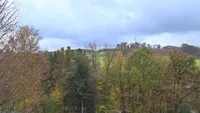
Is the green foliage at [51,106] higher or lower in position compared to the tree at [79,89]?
lower

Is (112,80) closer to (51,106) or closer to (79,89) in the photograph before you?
(79,89)

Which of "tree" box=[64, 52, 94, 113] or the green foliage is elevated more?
"tree" box=[64, 52, 94, 113]

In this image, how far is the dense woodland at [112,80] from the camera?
44.5 meters

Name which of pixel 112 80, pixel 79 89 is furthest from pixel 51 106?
pixel 112 80

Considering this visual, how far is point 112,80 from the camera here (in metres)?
55.7

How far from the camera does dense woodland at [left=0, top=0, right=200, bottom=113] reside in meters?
44.5

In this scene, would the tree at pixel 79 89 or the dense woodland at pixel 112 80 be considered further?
the tree at pixel 79 89

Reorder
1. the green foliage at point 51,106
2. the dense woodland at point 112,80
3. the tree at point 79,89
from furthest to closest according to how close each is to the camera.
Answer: the green foliage at point 51,106
the tree at point 79,89
the dense woodland at point 112,80

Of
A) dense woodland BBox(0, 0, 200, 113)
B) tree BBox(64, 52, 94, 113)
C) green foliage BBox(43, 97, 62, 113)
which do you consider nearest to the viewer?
dense woodland BBox(0, 0, 200, 113)

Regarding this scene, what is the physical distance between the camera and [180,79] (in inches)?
1982

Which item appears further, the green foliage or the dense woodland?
the green foliage

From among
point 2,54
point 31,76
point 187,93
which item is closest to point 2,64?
point 2,54

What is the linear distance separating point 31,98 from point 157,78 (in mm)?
20197

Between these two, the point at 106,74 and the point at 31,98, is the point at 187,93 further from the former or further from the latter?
the point at 31,98
